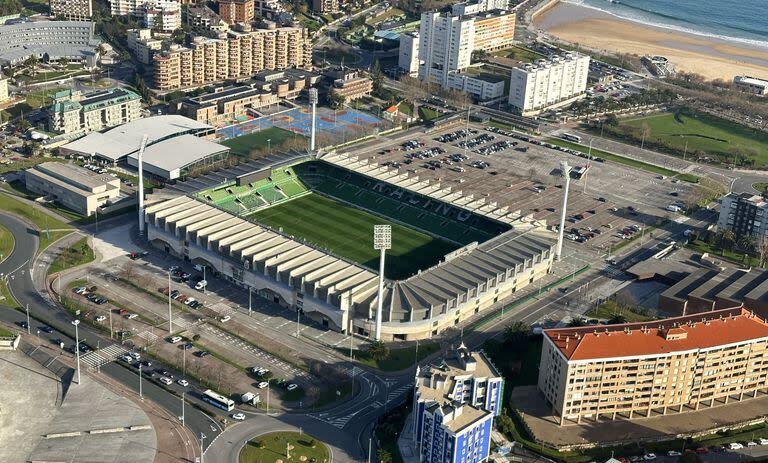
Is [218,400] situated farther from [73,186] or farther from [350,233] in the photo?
[73,186]

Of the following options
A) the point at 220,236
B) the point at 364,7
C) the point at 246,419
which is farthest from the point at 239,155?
the point at 364,7

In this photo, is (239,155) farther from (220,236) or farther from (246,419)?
(246,419)

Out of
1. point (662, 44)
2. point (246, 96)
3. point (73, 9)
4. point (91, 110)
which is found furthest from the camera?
point (662, 44)

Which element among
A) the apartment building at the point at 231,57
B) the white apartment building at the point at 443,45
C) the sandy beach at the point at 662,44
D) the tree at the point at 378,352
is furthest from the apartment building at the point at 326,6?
the tree at the point at 378,352

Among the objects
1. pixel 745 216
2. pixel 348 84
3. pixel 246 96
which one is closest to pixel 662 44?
pixel 348 84

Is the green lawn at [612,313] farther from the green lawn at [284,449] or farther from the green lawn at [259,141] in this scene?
the green lawn at [259,141]

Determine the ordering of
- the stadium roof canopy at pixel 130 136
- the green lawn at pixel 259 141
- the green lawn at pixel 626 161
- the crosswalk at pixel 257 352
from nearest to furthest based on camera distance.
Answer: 1. the crosswalk at pixel 257 352
2. the stadium roof canopy at pixel 130 136
3. the green lawn at pixel 259 141
4. the green lawn at pixel 626 161

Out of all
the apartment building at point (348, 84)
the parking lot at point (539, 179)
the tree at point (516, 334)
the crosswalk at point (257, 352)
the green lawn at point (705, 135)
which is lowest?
the crosswalk at point (257, 352)
